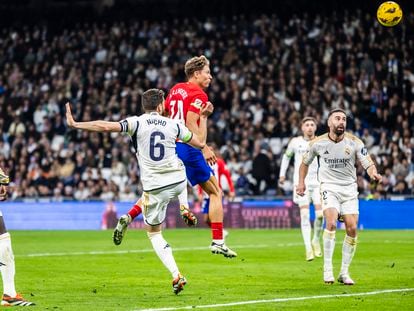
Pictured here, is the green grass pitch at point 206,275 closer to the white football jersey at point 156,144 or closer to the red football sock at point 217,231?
the red football sock at point 217,231

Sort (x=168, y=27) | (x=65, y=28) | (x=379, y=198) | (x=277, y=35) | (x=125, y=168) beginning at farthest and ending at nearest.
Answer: (x=65, y=28), (x=168, y=27), (x=277, y=35), (x=125, y=168), (x=379, y=198)

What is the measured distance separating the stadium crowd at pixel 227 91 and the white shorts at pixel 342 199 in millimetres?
16618

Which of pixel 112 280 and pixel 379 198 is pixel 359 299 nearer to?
pixel 112 280

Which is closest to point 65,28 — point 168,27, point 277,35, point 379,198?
point 168,27

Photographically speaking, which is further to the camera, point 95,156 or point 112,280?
point 95,156

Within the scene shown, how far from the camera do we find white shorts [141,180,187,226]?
13001 millimetres

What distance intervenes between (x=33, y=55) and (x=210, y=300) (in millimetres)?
32406

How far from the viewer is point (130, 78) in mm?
39625

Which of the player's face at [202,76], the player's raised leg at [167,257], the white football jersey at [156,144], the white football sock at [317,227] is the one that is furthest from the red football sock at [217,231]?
the white football sock at [317,227]

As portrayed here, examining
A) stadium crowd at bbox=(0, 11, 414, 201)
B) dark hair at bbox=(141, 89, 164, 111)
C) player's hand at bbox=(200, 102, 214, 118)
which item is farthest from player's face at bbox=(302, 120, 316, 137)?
stadium crowd at bbox=(0, 11, 414, 201)

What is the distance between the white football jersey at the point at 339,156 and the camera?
47.0ft

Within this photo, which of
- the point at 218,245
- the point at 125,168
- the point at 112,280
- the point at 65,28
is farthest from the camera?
the point at 65,28

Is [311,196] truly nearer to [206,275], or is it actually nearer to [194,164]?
[206,275]

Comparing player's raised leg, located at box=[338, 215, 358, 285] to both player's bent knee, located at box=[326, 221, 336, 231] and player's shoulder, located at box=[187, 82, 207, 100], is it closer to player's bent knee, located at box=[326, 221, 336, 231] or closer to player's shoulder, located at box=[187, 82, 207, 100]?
player's bent knee, located at box=[326, 221, 336, 231]
